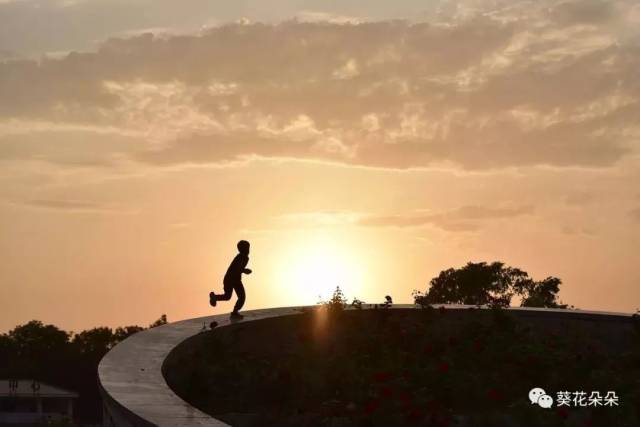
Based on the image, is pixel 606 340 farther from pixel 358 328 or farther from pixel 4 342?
pixel 4 342

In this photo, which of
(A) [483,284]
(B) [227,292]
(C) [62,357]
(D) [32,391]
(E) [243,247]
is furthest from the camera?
(C) [62,357]

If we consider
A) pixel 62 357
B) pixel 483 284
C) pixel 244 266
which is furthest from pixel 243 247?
pixel 62 357

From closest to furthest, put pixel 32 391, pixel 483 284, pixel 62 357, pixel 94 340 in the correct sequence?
pixel 483 284 < pixel 32 391 < pixel 62 357 < pixel 94 340

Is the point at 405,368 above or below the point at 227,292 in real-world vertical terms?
below

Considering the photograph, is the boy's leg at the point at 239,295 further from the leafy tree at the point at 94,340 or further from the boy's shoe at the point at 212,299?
the leafy tree at the point at 94,340

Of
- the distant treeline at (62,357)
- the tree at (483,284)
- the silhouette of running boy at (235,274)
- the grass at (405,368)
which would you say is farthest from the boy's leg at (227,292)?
the distant treeline at (62,357)

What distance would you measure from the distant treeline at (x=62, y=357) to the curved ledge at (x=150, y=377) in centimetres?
5660

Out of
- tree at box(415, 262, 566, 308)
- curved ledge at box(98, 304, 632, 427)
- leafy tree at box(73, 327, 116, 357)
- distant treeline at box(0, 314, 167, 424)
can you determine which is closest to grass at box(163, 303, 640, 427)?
curved ledge at box(98, 304, 632, 427)

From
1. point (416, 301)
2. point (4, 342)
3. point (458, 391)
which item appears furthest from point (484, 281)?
point (4, 342)

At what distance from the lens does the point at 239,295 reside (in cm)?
1698

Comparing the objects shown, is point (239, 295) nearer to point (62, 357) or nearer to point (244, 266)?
point (244, 266)

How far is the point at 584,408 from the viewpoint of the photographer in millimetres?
12727

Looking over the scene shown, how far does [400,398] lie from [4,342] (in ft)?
262

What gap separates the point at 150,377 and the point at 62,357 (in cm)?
7084
